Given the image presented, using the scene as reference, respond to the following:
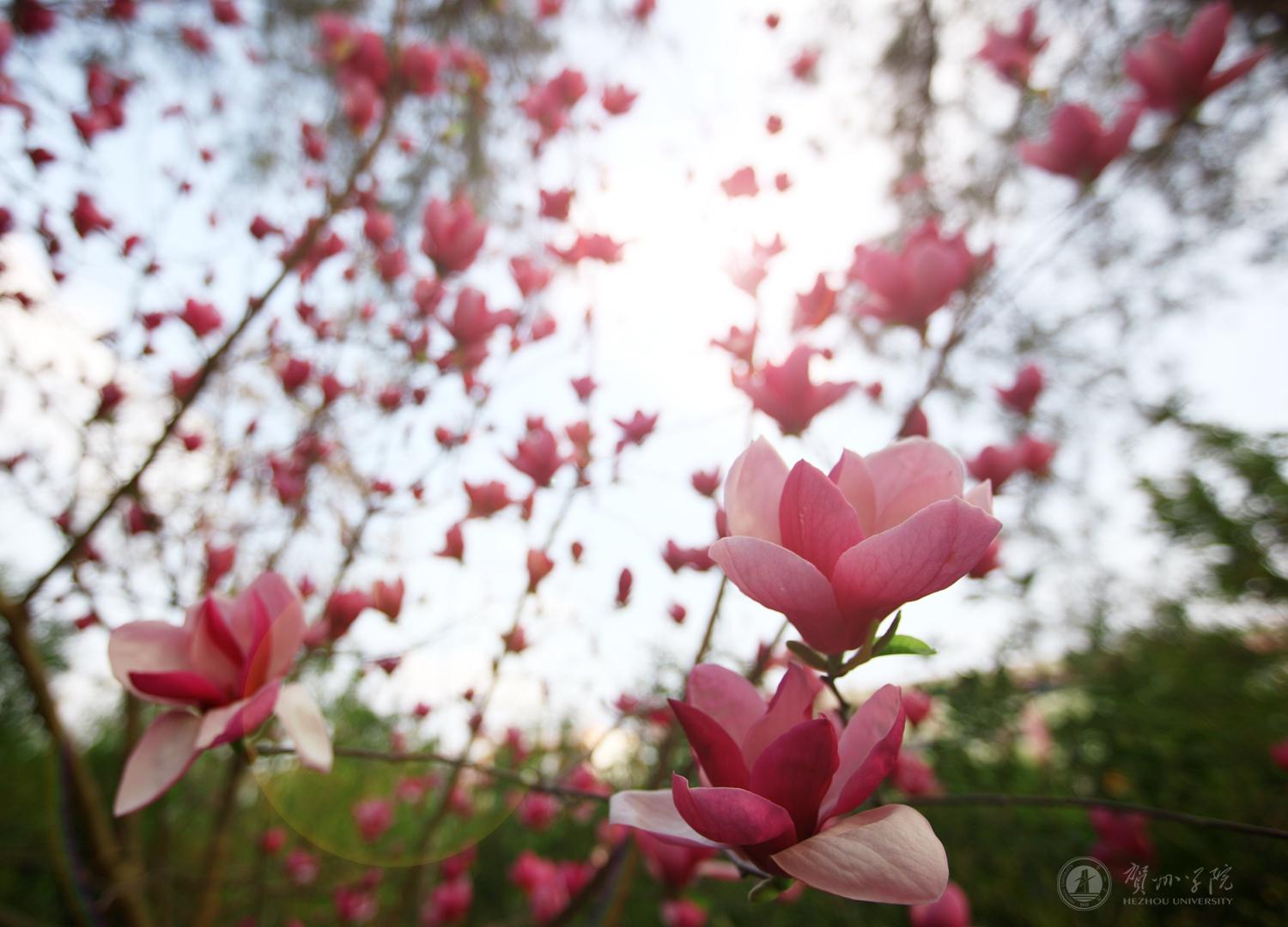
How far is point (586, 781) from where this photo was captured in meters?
1.88

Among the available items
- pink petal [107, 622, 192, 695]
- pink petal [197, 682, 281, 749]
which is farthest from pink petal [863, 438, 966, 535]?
pink petal [107, 622, 192, 695]

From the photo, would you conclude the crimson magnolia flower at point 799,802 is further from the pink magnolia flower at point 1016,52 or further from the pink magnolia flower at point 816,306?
the pink magnolia flower at point 1016,52

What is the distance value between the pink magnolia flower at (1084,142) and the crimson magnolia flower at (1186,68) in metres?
0.03

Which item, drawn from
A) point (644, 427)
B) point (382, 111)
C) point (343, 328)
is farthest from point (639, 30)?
point (644, 427)

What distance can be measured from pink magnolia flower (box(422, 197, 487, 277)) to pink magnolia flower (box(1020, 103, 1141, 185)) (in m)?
0.98

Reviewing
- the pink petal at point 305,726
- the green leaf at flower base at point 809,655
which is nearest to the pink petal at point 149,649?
the pink petal at point 305,726

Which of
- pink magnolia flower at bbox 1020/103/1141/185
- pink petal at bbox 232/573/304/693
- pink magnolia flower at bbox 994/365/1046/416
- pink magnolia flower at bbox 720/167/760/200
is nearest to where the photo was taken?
pink petal at bbox 232/573/304/693

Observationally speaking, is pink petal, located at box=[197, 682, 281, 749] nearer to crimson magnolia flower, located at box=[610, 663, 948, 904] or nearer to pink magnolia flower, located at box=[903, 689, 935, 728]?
crimson magnolia flower, located at box=[610, 663, 948, 904]

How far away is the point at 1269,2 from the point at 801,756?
3.91 m

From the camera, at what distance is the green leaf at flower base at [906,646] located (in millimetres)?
487

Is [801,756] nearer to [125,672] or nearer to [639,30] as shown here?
[125,672]

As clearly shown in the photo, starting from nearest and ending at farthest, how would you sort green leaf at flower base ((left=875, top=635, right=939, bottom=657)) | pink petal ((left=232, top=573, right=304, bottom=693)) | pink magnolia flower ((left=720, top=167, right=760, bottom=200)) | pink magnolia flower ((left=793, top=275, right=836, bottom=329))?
green leaf at flower base ((left=875, top=635, right=939, bottom=657)), pink petal ((left=232, top=573, right=304, bottom=693)), pink magnolia flower ((left=793, top=275, right=836, bottom=329)), pink magnolia flower ((left=720, top=167, right=760, bottom=200))

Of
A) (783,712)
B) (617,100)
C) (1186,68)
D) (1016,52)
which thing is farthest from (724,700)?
(617,100)

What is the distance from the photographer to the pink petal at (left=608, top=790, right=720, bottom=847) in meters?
0.44
